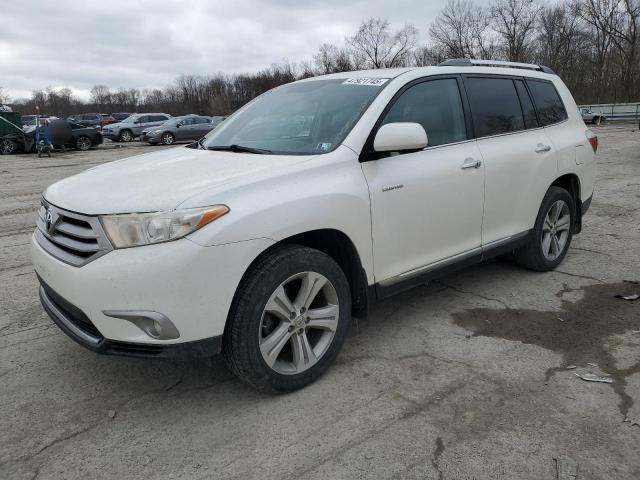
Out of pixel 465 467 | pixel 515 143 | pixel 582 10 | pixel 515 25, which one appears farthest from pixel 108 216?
pixel 515 25

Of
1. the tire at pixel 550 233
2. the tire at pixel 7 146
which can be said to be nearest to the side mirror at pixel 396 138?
the tire at pixel 550 233

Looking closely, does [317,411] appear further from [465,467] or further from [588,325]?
[588,325]

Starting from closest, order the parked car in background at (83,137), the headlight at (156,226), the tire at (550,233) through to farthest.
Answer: the headlight at (156,226) → the tire at (550,233) → the parked car in background at (83,137)

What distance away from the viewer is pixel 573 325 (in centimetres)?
376

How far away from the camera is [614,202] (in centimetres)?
809

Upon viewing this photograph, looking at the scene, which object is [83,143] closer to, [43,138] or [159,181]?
[43,138]

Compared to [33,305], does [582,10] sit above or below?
above

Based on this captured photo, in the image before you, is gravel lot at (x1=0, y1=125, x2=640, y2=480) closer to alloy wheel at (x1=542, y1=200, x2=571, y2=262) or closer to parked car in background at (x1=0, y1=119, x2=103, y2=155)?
alloy wheel at (x1=542, y1=200, x2=571, y2=262)

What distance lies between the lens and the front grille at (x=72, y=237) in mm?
2531

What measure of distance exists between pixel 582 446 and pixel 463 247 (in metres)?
1.69

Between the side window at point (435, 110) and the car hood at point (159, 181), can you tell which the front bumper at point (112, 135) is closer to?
the car hood at point (159, 181)

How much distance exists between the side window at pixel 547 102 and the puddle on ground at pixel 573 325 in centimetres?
161

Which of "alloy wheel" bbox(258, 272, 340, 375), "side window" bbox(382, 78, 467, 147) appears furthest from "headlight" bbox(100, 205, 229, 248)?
"side window" bbox(382, 78, 467, 147)

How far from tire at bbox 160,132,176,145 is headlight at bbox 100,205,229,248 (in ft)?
83.7
